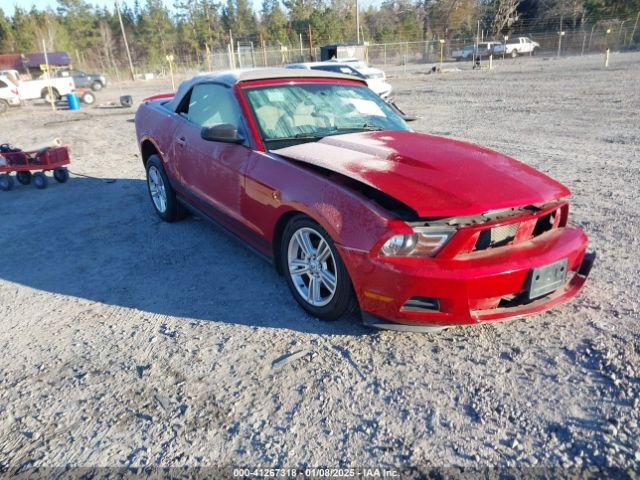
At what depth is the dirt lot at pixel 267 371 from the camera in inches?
87.7

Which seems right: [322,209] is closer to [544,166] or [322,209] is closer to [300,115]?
[300,115]

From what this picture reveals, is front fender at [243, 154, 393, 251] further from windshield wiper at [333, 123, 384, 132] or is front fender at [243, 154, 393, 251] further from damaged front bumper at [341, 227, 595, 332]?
windshield wiper at [333, 123, 384, 132]

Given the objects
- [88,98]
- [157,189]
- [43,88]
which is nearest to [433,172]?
[157,189]

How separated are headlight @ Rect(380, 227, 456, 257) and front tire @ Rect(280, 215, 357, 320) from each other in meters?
0.35

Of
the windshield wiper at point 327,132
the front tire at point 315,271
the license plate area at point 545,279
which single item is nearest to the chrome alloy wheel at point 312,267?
the front tire at point 315,271

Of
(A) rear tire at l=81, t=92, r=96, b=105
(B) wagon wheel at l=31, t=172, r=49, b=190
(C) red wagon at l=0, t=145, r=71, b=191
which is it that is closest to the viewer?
(C) red wagon at l=0, t=145, r=71, b=191

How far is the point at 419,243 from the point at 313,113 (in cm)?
183

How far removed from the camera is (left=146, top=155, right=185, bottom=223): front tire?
5215 mm

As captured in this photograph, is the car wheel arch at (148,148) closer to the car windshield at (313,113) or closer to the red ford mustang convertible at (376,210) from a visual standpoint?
the red ford mustang convertible at (376,210)

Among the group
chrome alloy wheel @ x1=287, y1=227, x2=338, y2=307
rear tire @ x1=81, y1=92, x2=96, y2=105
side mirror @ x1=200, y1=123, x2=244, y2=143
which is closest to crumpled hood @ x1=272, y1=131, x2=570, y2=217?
side mirror @ x1=200, y1=123, x2=244, y2=143

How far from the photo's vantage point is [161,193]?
5473 mm

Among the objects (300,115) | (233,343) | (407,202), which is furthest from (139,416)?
(300,115)

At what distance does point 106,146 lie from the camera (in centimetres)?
1066

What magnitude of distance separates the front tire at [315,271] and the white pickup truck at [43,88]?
2362cm
